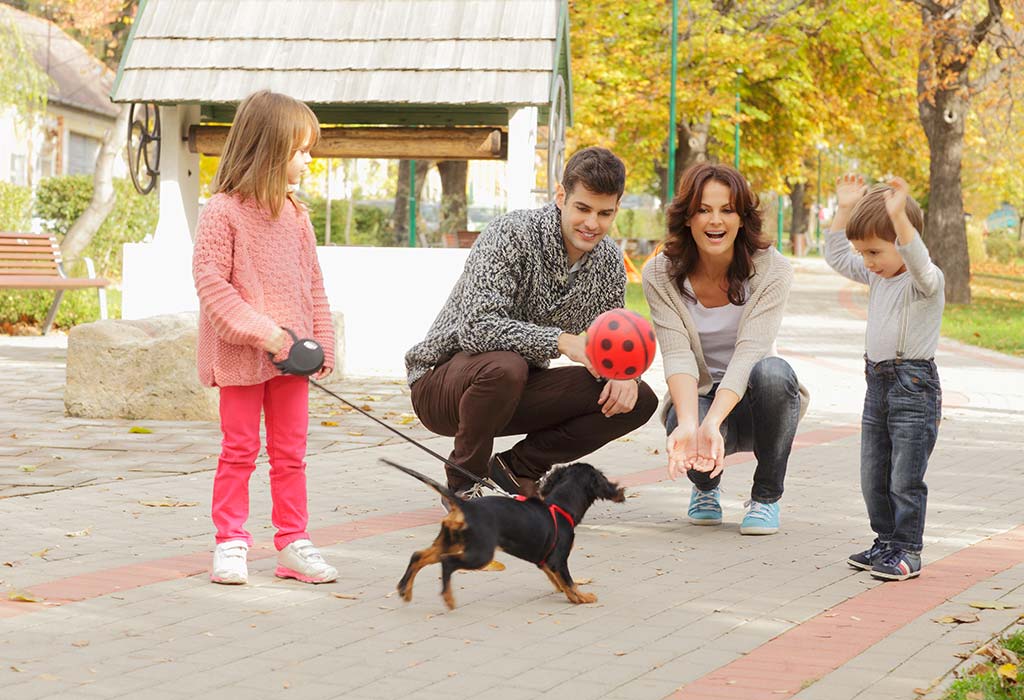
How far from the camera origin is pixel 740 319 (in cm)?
609

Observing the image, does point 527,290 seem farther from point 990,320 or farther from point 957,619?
point 990,320

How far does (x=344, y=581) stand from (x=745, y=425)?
2104mm

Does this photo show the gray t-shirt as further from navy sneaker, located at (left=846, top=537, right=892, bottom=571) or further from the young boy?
navy sneaker, located at (left=846, top=537, right=892, bottom=571)

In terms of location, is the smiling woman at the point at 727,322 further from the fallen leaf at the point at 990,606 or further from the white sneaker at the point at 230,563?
the white sneaker at the point at 230,563

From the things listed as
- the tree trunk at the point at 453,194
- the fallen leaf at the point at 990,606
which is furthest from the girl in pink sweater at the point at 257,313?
the tree trunk at the point at 453,194

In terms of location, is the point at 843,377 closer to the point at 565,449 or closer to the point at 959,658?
the point at 565,449

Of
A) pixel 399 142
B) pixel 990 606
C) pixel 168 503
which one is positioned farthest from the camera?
pixel 399 142

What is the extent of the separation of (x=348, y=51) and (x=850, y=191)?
27.8 ft

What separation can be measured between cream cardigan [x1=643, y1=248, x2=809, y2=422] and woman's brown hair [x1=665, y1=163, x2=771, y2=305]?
5 cm

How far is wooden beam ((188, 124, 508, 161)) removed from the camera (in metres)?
13.4

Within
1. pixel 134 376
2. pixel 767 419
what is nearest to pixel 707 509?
pixel 767 419

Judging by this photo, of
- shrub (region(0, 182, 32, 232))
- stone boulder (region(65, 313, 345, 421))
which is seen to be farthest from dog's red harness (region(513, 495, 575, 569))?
shrub (region(0, 182, 32, 232))

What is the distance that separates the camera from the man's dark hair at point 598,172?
5512mm

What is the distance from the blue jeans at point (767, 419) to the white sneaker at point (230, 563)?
6.59 ft
